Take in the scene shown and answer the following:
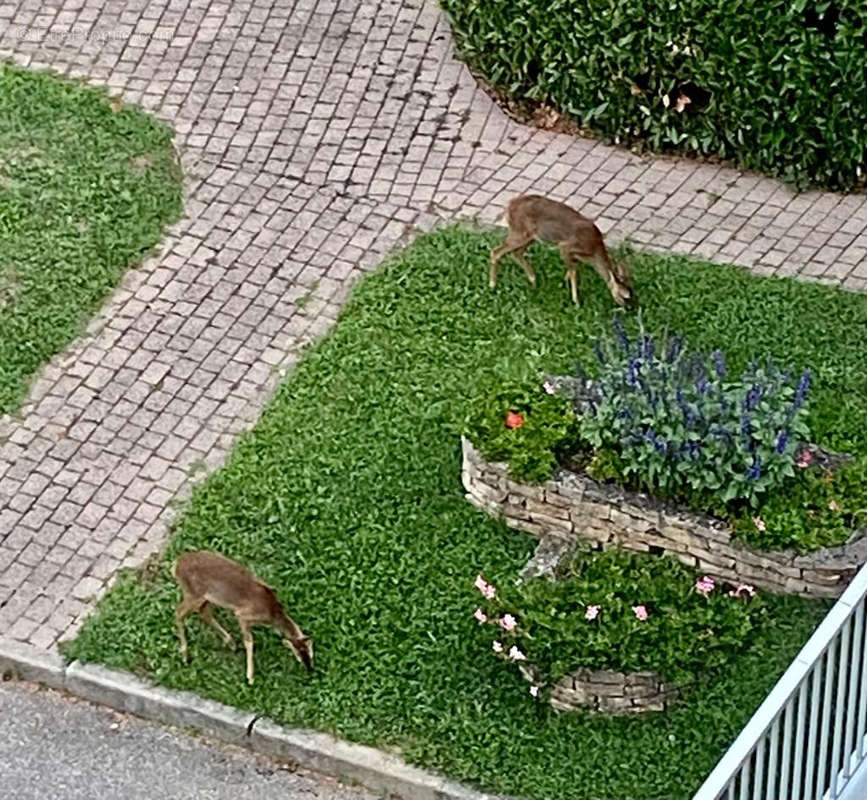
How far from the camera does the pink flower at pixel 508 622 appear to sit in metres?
10.3

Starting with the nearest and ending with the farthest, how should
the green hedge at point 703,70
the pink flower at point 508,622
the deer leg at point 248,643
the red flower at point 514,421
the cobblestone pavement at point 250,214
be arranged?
the pink flower at point 508,622
the deer leg at point 248,643
the red flower at point 514,421
the cobblestone pavement at point 250,214
the green hedge at point 703,70

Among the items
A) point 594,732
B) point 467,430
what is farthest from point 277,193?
point 594,732

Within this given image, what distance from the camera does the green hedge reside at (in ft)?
44.9

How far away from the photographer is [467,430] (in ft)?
38.0

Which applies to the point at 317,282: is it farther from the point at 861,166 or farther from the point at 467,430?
the point at 861,166

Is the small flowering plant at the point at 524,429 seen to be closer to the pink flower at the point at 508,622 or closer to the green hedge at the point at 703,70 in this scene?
the pink flower at the point at 508,622

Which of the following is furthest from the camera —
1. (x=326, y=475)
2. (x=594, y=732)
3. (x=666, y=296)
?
(x=666, y=296)

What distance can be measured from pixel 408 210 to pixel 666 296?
A: 6.81 feet

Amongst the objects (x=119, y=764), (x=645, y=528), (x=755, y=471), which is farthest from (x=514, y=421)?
(x=119, y=764)

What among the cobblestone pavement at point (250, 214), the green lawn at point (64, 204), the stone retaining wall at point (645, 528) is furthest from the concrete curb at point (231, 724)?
the green lawn at point (64, 204)

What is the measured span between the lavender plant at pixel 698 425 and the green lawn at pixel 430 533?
704mm

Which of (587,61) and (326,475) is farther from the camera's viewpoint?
(587,61)

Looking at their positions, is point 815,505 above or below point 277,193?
above

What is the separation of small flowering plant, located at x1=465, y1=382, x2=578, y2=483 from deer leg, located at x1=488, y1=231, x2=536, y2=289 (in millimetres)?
1597
